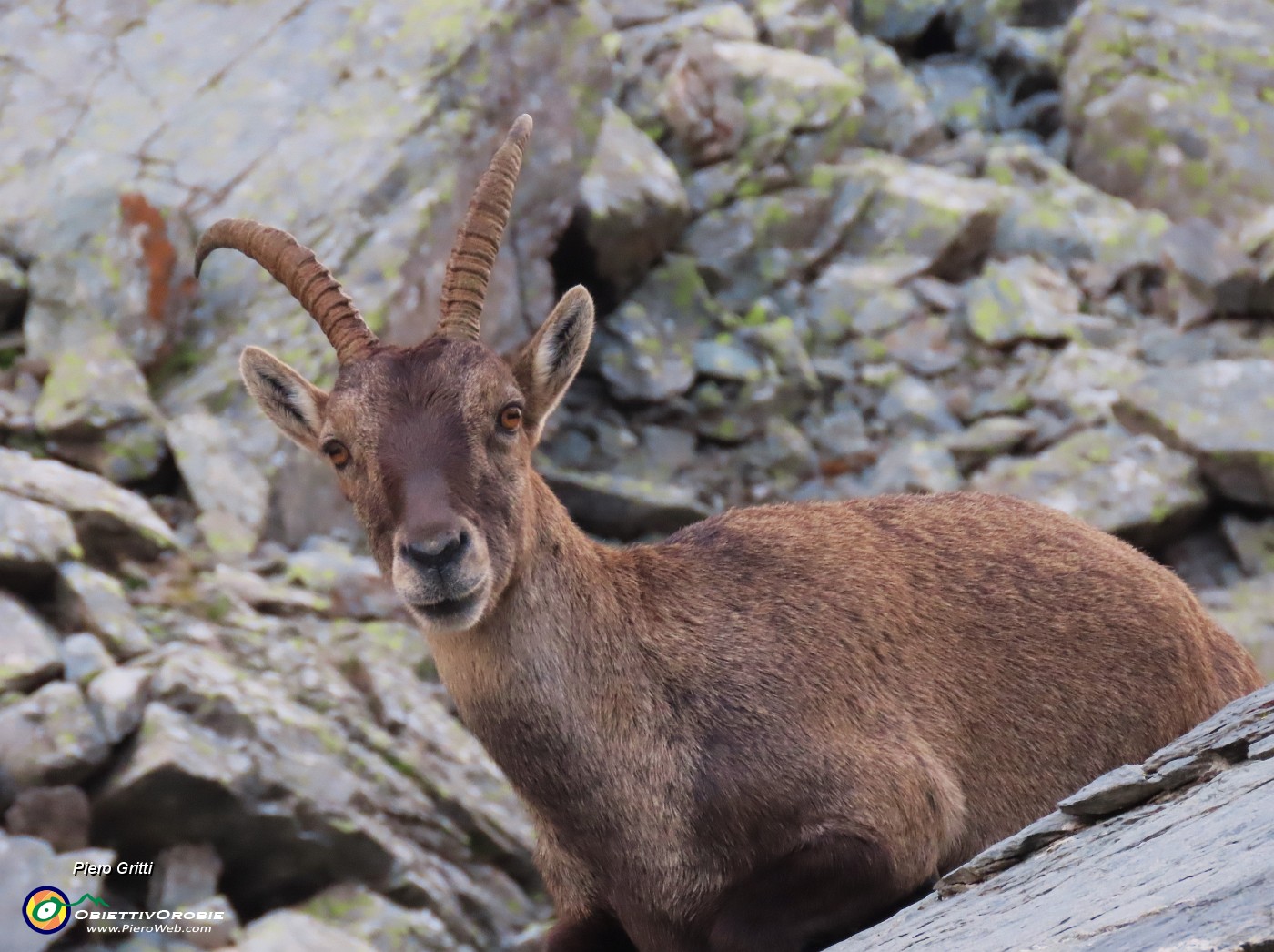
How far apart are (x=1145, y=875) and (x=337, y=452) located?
4.25 m

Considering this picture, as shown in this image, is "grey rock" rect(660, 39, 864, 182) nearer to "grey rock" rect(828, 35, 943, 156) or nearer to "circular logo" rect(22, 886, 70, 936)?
"grey rock" rect(828, 35, 943, 156)

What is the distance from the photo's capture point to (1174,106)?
20484 millimetres

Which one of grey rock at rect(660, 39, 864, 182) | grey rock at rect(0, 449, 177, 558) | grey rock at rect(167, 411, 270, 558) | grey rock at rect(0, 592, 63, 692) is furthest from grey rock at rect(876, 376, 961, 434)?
grey rock at rect(0, 592, 63, 692)

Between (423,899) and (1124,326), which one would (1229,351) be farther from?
(423,899)

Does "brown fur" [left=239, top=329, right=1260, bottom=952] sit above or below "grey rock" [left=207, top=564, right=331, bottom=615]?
above

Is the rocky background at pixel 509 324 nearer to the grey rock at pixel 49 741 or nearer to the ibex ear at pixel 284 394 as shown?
the grey rock at pixel 49 741

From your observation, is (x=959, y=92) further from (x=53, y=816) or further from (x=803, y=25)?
(x=53, y=816)

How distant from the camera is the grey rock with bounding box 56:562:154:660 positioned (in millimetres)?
9984

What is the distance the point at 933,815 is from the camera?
264 inches

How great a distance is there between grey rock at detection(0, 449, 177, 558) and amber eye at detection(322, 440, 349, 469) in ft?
14.6

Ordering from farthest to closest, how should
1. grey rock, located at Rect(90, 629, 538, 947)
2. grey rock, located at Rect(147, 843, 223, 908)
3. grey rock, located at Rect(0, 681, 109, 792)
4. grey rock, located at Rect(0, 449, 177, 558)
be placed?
grey rock, located at Rect(0, 449, 177, 558) → grey rock, located at Rect(90, 629, 538, 947) → grey rock, located at Rect(147, 843, 223, 908) → grey rock, located at Rect(0, 681, 109, 792)

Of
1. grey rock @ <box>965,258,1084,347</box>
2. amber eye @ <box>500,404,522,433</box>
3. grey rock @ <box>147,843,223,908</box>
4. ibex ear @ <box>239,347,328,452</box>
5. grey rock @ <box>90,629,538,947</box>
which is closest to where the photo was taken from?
amber eye @ <box>500,404,522,433</box>

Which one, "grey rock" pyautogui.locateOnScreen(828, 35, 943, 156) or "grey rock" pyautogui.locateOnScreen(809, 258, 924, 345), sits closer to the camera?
"grey rock" pyautogui.locateOnScreen(809, 258, 924, 345)

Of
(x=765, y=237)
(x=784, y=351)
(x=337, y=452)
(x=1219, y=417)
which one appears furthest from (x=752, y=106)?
(x=337, y=452)
